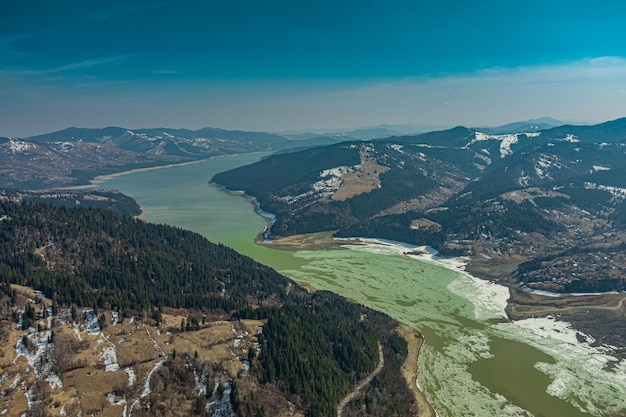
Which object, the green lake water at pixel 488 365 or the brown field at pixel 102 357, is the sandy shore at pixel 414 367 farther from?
the brown field at pixel 102 357

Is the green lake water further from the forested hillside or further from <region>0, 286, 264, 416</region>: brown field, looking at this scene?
<region>0, 286, 264, 416</region>: brown field

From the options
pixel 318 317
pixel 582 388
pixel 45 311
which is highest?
pixel 45 311

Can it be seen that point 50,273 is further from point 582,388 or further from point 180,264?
point 582,388

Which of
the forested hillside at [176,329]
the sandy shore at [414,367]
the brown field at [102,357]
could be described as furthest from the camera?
the sandy shore at [414,367]

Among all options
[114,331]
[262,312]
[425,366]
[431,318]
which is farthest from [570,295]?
[114,331]

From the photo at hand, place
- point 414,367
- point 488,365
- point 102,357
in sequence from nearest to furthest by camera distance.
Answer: point 102,357
point 414,367
point 488,365

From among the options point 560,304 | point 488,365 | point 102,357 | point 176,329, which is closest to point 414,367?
point 488,365

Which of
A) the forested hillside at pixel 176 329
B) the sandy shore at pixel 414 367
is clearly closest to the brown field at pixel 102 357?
the forested hillside at pixel 176 329

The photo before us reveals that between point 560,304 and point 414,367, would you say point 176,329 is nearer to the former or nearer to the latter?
point 414,367

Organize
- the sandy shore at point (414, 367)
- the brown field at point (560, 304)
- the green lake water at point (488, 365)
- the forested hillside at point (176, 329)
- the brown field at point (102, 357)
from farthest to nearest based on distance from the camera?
the brown field at point (560, 304) < the green lake water at point (488, 365) < the sandy shore at point (414, 367) < the forested hillside at point (176, 329) < the brown field at point (102, 357)

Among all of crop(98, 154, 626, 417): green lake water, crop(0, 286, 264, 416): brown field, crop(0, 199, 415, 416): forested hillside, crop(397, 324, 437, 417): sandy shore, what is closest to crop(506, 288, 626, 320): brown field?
crop(98, 154, 626, 417): green lake water

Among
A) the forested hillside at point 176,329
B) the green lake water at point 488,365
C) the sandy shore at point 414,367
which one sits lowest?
the green lake water at point 488,365
